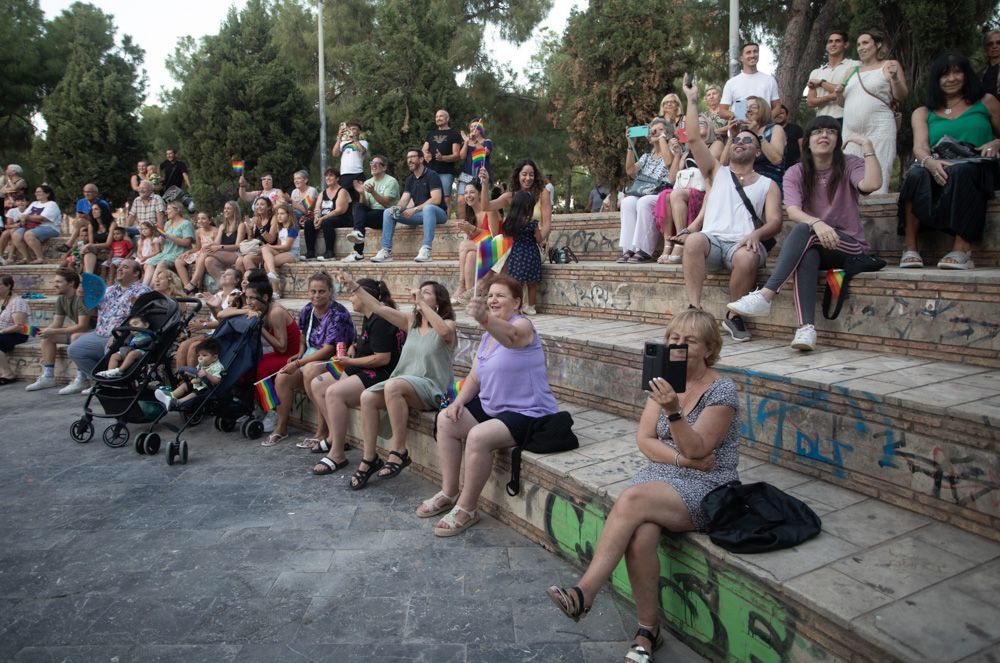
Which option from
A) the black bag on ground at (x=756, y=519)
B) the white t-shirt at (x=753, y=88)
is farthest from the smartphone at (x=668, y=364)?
the white t-shirt at (x=753, y=88)

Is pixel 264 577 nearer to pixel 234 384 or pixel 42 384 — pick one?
pixel 234 384

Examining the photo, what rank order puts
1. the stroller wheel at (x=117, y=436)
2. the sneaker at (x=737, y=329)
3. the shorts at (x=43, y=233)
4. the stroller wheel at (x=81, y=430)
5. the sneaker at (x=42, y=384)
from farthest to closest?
the shorts at (x=43, y=233), the sneaker at (x=42, y=384), the stroller wheel at (x=81, y=430), the stroller wheel at (x=117, y=436), the sneaker at (x=737, y=329)

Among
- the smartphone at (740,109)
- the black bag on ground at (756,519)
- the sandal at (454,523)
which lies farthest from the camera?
the smartphone at (740,109)

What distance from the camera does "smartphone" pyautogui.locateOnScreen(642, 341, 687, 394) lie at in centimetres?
291

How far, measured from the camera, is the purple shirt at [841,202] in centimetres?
483

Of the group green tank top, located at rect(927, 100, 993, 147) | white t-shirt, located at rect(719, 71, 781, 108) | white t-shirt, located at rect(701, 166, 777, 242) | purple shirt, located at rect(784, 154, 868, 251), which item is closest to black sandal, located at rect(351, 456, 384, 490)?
white t-shirt, located at rect(701, 166, 777, 242)

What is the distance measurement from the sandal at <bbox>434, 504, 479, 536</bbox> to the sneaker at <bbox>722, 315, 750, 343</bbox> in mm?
2168

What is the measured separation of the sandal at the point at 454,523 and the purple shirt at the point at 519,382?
62 cm

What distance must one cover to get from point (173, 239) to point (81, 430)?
15.9ft

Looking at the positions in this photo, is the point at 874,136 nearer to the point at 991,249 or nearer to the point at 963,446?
the point at 991,249

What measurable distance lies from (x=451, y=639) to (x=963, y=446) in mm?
2353

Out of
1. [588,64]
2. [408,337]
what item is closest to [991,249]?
[408,337]

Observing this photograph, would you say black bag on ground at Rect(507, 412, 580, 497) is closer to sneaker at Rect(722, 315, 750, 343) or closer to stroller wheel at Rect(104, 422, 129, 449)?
sneaker at Rect(722, 315, 750, 343)

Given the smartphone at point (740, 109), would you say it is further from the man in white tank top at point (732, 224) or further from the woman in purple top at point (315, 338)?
the woman in purple top at point (315, 338)
